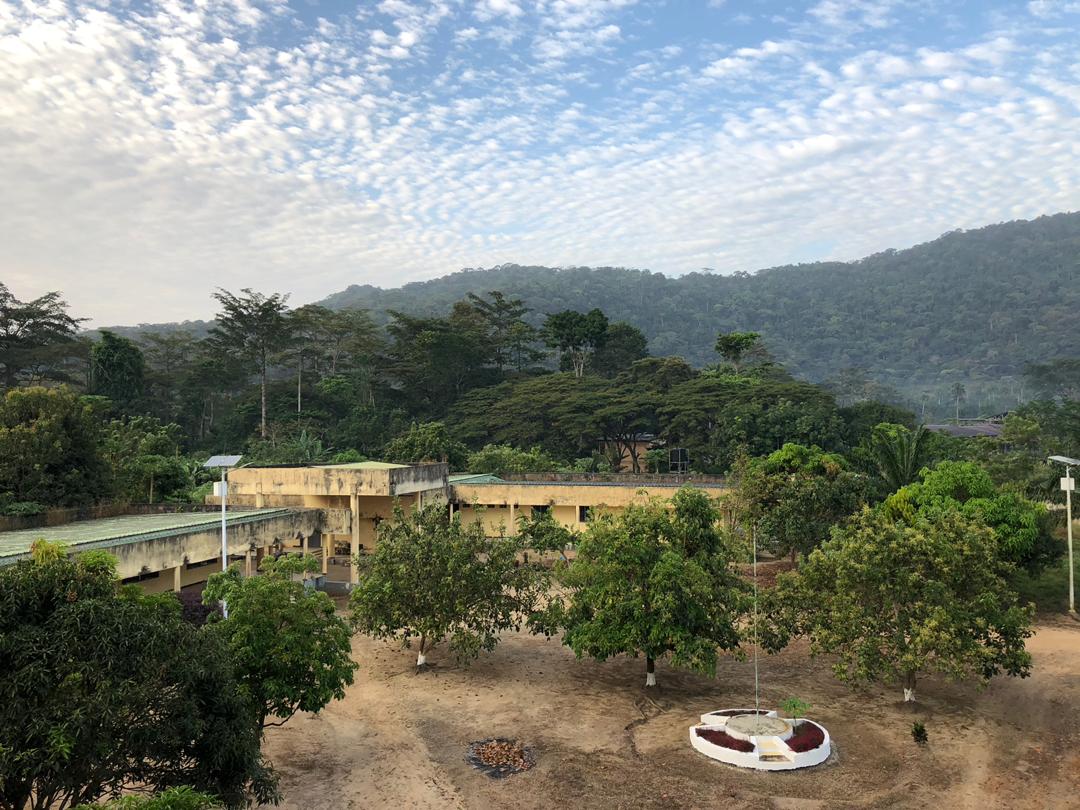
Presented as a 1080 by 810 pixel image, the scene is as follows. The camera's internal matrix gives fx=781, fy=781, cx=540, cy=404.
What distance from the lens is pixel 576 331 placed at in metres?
78.8

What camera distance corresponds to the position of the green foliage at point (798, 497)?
3014 cm

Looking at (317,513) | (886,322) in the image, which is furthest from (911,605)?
(886,322)

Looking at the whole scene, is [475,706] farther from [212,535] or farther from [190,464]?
[190,464]

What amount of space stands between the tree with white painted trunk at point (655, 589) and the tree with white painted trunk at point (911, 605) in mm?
1841

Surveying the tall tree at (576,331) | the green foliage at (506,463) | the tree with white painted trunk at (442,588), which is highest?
the tall tree at (576,331)

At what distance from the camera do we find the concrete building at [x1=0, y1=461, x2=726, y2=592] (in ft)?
72.0

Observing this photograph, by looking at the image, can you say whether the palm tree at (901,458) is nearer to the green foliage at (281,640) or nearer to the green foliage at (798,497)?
the green foliage at (798,497)

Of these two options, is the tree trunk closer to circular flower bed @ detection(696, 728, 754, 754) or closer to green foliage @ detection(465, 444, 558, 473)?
circular flower bed @ detection(696, 728, 754, 754)

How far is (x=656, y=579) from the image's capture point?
1775cm

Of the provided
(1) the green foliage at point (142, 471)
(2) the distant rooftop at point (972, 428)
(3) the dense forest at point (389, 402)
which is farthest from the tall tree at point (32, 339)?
(2) the distant rooftop at point (972, 428)

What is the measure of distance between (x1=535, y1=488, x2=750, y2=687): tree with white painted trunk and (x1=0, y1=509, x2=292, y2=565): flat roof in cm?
1121

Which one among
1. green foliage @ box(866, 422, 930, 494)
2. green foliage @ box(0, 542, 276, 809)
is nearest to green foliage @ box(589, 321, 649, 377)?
green foliage @ box(866, 422, 930, 494)

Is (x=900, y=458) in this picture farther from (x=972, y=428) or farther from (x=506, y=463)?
(x=972, y=428)

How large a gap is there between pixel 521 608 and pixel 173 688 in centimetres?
1207
